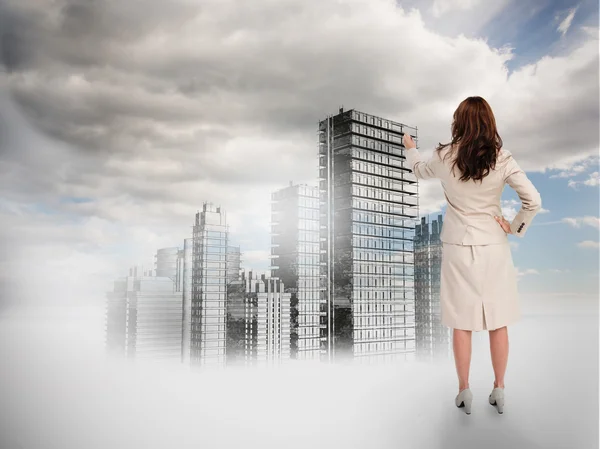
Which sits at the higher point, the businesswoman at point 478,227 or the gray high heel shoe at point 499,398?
the businesswoman at point 478,227

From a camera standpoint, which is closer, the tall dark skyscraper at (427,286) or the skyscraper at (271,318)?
the skyscraper at (271,318)

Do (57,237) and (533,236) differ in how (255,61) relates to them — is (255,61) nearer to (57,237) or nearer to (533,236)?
(57,237)

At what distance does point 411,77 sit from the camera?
10.3ft

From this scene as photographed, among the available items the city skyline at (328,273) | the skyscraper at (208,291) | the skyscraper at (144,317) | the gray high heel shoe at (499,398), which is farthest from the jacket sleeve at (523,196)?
the skyscraper at (144,317)

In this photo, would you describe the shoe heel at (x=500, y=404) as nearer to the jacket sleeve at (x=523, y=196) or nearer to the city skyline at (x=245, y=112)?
the jacket sleeve at (x=523, y=196)

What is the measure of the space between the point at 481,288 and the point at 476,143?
500mm

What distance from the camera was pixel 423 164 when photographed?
6.31ft

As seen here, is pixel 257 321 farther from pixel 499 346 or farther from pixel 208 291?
pixel 499 346

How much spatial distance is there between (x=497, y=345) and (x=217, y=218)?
1.49 metres

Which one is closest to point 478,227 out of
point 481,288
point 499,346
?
point 481,288

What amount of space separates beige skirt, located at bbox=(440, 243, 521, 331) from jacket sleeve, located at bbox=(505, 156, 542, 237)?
0.32 ft

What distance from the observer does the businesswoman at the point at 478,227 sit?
5.91 feet

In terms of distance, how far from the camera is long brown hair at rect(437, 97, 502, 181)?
1794 mm

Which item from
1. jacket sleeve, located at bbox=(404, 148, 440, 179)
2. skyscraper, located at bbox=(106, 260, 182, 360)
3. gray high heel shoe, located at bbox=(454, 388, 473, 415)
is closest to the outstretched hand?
jacket sleeve, located at bbox=(404, 148, 440, 179)
